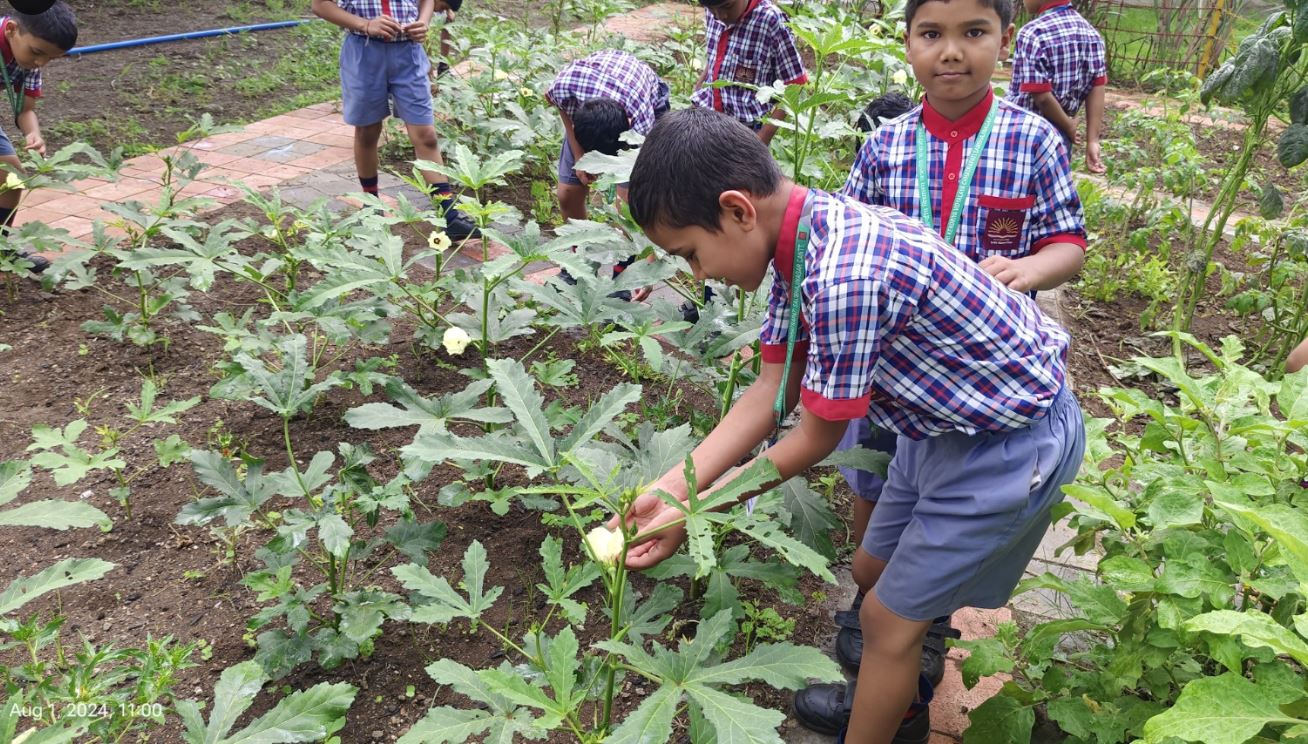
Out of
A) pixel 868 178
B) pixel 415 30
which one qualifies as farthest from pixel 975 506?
pixel 415 30

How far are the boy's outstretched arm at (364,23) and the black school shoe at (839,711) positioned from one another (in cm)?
330

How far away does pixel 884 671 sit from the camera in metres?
1.69

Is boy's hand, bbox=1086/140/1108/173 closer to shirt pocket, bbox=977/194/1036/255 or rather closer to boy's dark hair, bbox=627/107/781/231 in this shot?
shirt pocket, bbox=977/194/1036/255

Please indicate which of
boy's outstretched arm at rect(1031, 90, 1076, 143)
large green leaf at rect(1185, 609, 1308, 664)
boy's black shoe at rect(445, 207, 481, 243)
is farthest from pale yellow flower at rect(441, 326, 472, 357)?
boy's outstretched arm at rect(1031, 90, 1076, 143)

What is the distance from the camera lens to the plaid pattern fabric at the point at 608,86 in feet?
11.5

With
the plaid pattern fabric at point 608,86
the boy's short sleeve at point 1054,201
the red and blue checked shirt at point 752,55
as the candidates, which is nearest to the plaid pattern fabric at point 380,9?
the plaid pattern fabric at point 608,86

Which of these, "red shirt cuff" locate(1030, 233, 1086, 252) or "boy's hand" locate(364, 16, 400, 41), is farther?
"boy's hand" locate(364, 16, 400, 41)

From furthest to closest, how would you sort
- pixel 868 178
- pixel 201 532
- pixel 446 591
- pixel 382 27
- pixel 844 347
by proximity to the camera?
pixel 382 27 → pixel 201 532 → pixel 868 178 → pixel 446 591 → pixel 844 347

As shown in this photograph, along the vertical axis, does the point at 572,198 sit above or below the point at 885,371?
below

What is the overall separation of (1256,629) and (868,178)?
135 cm

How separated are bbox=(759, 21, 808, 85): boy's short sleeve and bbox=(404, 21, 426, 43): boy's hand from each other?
5.29 feet

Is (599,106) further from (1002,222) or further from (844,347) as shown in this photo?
(844,347)

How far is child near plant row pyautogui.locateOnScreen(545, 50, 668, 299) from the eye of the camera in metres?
3.37

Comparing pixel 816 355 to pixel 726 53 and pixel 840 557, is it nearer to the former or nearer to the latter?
pixel 840 557
